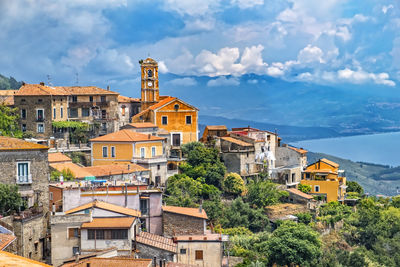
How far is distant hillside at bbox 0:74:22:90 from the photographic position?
390 feet

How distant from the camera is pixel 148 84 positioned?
68625 mm

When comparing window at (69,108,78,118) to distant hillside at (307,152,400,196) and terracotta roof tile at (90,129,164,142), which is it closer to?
terracotta roof tile at (90,129,164,142)

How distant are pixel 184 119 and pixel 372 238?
21.9 metres

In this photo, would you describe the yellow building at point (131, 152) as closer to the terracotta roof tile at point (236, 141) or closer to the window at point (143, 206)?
the terracotta roof tile at point (236, 141)

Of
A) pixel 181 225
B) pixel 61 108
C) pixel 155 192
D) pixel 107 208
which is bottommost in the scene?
pixel 181 225

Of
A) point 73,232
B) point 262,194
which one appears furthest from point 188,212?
point 262,194

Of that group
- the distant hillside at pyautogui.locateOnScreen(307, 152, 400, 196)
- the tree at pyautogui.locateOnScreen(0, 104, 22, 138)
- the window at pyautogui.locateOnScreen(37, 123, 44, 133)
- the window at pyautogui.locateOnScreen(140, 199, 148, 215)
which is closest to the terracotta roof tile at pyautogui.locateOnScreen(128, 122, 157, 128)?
the window at pyautogui.locateOnScreen(37, 123, 44, 133)

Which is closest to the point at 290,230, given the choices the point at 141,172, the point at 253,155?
the point at 141,172

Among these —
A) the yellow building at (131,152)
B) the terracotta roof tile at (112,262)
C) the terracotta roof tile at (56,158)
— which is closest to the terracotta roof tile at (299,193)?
the yellow building at (131,152)

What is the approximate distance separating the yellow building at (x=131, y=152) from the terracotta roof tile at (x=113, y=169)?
5.96 ft

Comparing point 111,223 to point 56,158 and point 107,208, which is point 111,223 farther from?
point 56,158

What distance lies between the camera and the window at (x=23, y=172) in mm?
32594

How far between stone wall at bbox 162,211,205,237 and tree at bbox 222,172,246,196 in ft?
68.6

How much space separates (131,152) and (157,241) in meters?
21.7
